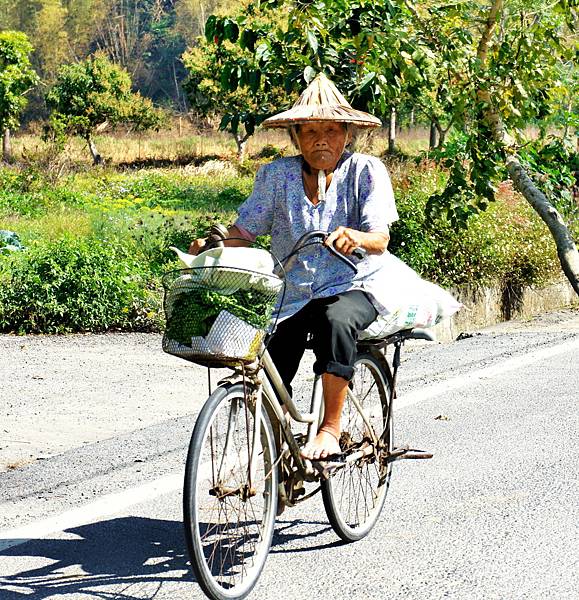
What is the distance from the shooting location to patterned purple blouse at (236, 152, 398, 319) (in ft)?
16.0

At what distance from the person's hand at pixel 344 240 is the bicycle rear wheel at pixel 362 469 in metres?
0.81

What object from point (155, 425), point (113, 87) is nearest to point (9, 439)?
point (155, 425)

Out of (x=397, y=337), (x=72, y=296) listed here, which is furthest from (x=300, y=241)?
(x=72, y=296)

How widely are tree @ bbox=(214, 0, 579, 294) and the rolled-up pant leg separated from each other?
6.56 metres

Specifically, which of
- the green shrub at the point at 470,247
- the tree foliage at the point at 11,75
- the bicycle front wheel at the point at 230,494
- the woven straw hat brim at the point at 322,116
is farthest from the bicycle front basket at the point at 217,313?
the tree foliage at the point at 11,75

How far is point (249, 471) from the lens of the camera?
4.39 meters

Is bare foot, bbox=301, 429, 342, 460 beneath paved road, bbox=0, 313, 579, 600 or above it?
above

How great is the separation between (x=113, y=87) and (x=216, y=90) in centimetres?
698

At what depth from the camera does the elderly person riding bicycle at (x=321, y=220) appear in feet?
15.6

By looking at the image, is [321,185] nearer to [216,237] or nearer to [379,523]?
[216,237]

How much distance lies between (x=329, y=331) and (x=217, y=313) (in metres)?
0.64

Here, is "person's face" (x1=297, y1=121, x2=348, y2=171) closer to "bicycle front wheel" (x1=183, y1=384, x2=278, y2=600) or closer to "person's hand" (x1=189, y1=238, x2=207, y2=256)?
"person's hand" (x1=189, y1=238, x2=207, y2=256)

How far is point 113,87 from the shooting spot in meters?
58.4

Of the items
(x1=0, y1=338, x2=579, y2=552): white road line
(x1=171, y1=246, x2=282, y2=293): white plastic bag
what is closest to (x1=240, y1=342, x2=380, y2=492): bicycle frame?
(x1=171, y1=246, x2=282, y2=293): white plastic bag
